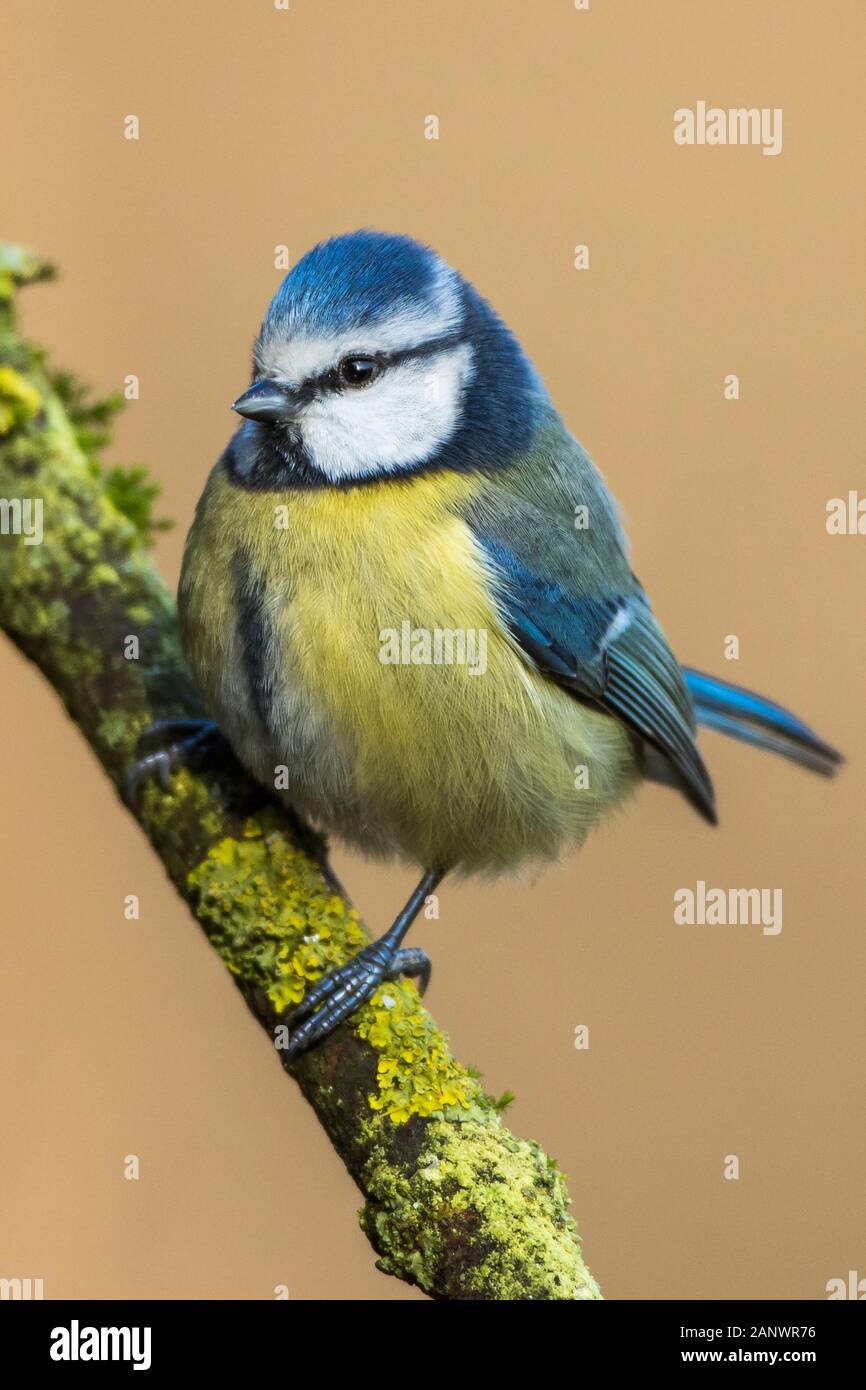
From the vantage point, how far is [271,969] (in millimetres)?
1860

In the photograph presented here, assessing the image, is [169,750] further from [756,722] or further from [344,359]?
[756,722]

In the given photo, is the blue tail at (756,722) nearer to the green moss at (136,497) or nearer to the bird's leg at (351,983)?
the bird's leg at (351,983)

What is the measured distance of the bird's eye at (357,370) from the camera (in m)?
1.95

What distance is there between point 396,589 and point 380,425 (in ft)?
0.86

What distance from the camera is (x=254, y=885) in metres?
1.92

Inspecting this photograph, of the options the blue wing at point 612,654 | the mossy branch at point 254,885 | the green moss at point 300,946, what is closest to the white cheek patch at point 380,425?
the blue wing at point 612,654

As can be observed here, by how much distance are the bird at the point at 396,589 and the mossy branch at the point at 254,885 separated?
2.8 inches

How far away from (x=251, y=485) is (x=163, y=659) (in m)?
0.35

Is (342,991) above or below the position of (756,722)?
below

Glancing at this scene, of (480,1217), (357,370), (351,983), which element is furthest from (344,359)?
(480,1217)

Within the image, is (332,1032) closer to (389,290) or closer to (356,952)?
(356,952)

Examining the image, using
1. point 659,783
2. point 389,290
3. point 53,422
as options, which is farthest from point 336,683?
point 659,783

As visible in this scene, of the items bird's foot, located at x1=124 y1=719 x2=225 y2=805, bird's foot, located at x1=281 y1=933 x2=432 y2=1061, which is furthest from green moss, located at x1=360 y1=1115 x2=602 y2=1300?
bird's foot, located at x1=124 y1=719 x2=225 y2=805

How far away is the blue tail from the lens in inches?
105
